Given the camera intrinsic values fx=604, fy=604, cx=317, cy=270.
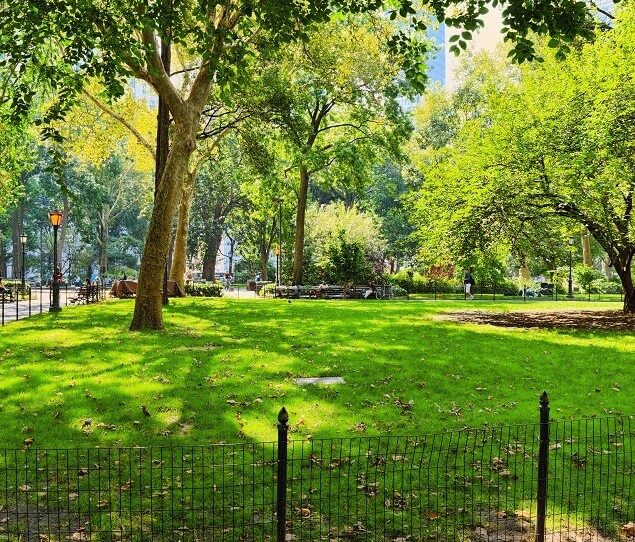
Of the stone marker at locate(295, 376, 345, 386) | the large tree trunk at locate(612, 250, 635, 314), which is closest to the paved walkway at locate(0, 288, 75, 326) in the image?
the stone marker at locate(295, 376, 345, 386)

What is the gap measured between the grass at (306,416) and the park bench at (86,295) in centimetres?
1006

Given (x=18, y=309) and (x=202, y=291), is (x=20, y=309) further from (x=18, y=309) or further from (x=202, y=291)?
(x=202, y=291)

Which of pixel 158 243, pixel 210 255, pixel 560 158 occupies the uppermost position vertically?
pixel 560 158

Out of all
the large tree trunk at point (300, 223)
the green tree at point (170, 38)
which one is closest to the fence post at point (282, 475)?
the green tree at point (170, 38)

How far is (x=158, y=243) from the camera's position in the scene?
1511cm

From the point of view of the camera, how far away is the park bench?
26.9 meters

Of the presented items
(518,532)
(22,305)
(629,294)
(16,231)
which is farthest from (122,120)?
(16,231)

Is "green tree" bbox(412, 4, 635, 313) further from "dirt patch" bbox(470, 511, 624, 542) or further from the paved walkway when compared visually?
the paved walkway

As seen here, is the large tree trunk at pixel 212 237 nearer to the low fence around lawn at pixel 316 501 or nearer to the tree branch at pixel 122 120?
the tree branch at pixel 122 120

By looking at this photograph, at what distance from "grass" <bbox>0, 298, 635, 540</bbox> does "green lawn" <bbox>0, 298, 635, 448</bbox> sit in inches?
1.6

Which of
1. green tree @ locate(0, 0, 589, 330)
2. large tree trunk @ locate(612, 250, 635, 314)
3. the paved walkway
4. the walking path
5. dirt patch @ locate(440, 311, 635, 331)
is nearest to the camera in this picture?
green tree @ locate(0, 0, 589, 330)

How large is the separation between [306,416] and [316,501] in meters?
2.53

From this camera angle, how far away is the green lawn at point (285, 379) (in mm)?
8133

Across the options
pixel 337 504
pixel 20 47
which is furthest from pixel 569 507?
pixel 20 47
